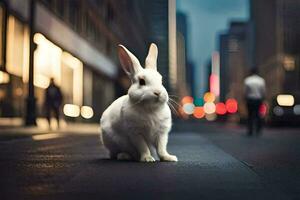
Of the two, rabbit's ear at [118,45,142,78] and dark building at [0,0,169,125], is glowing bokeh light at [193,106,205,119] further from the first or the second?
rabbit's ear at [118,45,142,78]

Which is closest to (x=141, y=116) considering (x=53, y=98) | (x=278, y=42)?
(x=53, y=98)

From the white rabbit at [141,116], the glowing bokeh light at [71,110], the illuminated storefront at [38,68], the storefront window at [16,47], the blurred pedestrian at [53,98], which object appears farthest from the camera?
the glowing bokeh light at [71,110]

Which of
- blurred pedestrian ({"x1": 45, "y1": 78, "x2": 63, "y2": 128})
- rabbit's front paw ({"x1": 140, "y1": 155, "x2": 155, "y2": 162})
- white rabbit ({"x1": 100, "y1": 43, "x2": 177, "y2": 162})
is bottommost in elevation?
rabbit's front paw ({"x1": 140, "y1": 155, "x2": 155, "y2": 162})

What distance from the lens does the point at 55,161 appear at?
25.7ft

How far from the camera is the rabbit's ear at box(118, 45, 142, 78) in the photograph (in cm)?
717

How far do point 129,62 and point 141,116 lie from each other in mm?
711

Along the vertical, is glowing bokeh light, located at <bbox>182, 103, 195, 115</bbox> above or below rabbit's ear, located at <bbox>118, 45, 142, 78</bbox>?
above

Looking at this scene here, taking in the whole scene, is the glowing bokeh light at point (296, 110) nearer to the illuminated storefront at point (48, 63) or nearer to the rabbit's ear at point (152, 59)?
the illuminated storefront at point (48, 63)

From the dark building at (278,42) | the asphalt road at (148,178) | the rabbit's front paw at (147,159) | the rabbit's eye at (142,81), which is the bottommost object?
the asphalt road at (148,178)

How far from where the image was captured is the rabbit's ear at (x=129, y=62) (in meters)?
7.17

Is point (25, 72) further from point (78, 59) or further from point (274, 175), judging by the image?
point (274, 175)

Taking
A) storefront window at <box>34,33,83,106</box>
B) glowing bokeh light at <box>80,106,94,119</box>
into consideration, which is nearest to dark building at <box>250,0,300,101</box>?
glowing bokeh light at <box>80,106,94,119</box>

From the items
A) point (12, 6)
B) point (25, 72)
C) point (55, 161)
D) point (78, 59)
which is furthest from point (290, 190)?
point (78, 59)

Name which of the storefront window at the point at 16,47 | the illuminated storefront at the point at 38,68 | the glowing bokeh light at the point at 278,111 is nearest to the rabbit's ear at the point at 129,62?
the illuminated storefront at the point at 38,68
